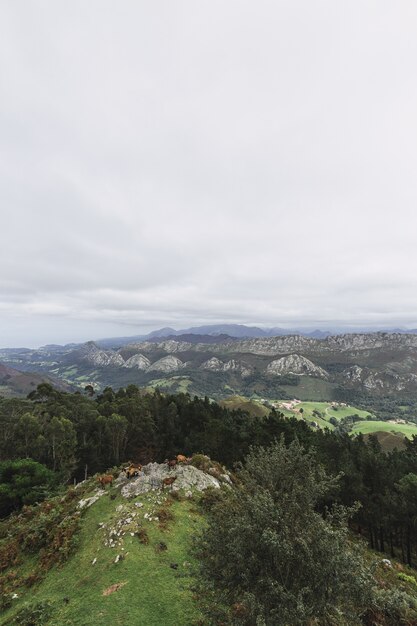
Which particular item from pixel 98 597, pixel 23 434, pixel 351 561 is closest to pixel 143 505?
pixel 98 597

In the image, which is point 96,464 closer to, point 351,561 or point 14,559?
point 14,559

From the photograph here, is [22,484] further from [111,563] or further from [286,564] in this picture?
[286,564]

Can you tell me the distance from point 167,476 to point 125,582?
14.5 meters

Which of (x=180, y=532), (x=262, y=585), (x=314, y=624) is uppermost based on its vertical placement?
(x=262, y=585)

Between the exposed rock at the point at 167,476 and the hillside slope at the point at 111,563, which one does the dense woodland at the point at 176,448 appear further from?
the hillside slope at the point at 111,563

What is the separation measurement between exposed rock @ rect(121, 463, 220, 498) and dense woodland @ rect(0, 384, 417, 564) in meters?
12.4

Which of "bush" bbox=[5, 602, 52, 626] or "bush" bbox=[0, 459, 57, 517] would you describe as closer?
"bush" bbox=[5, 602, 52, 626]

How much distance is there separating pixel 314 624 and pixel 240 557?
830 cm

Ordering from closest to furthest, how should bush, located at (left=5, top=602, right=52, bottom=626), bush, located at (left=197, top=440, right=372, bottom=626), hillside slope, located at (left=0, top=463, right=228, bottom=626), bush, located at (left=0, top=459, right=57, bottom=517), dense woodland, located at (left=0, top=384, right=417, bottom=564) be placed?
bush, located at (left=197, top=440, right=372, bottom=626)
bush, located at (left=5, top=602, right=52, bottom=626)
hillside slope, located at (left=0, top=463, right=228, bottom=626)
bush, located at (left=0, top=459, right=57, bottom=517)
dense woodland, located at (left=0, top=384, right=417, bottom=564)

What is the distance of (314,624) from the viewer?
1529 centimetres

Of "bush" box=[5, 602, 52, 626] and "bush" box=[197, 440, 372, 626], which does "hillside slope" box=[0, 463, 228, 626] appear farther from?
"bush" box=[197, 440, 372, 626]

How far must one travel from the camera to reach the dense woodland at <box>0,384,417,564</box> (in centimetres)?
4766

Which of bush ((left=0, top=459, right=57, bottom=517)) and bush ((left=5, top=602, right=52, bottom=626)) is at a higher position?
bush ((left=5, top=602, right=52, bottom=626))

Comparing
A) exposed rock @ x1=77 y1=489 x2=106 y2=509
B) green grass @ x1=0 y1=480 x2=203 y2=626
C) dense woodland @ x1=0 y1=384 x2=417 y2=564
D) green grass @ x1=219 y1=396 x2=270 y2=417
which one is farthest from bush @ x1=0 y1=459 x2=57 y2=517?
green grass @ x1=219 y1=396 x2=270 y2=417
